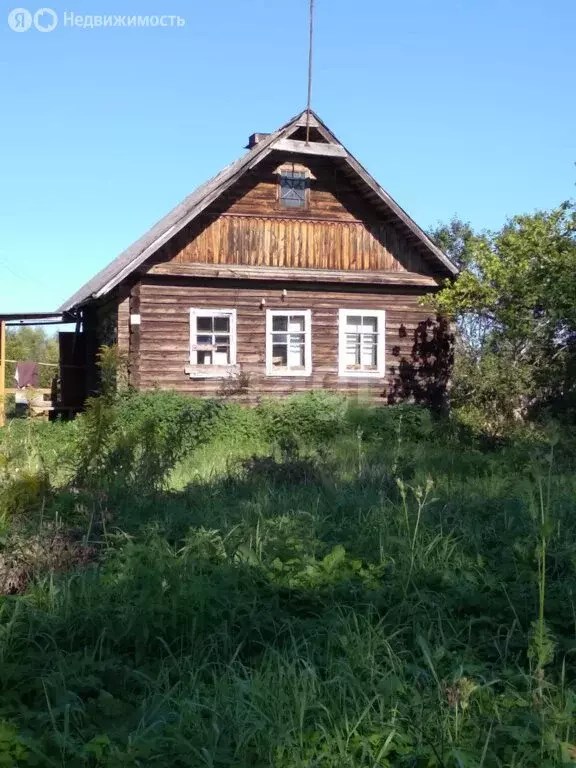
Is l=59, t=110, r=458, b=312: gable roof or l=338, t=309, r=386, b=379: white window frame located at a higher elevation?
l=59, t=110, r=458, b=312: gable roof

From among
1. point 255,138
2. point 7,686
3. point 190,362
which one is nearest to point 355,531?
point 7,686

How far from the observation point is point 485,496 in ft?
26.1

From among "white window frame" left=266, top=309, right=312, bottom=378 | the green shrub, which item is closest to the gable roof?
"white window frame" left=266, top=309, right=312, bottom=378

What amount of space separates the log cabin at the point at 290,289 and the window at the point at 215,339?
25 mm

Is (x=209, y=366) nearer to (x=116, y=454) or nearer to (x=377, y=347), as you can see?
(x=377, y=347)

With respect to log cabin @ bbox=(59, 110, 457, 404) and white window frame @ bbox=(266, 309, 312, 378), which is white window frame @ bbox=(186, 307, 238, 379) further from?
white window frame @ bbox=(266, 309, 312, 378)

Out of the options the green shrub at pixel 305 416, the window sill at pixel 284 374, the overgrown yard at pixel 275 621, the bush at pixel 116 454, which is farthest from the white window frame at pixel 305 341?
the overgrown yard at pixel 275 621

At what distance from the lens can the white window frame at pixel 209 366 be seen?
17328 mm

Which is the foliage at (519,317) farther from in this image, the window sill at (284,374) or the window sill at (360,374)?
the window sill at (284,374)

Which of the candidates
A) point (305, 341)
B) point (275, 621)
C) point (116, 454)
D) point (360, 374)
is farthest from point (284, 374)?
point (275, 621)

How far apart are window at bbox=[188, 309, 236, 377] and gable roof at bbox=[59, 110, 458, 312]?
190 centimetres

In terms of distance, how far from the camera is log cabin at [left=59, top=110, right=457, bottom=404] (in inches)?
674

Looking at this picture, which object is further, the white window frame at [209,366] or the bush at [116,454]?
the white window frame at [209,366]

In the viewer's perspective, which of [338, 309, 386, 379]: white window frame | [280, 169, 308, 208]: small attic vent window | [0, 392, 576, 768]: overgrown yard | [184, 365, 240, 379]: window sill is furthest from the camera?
[338, 309, 386, 379]: white window frame
